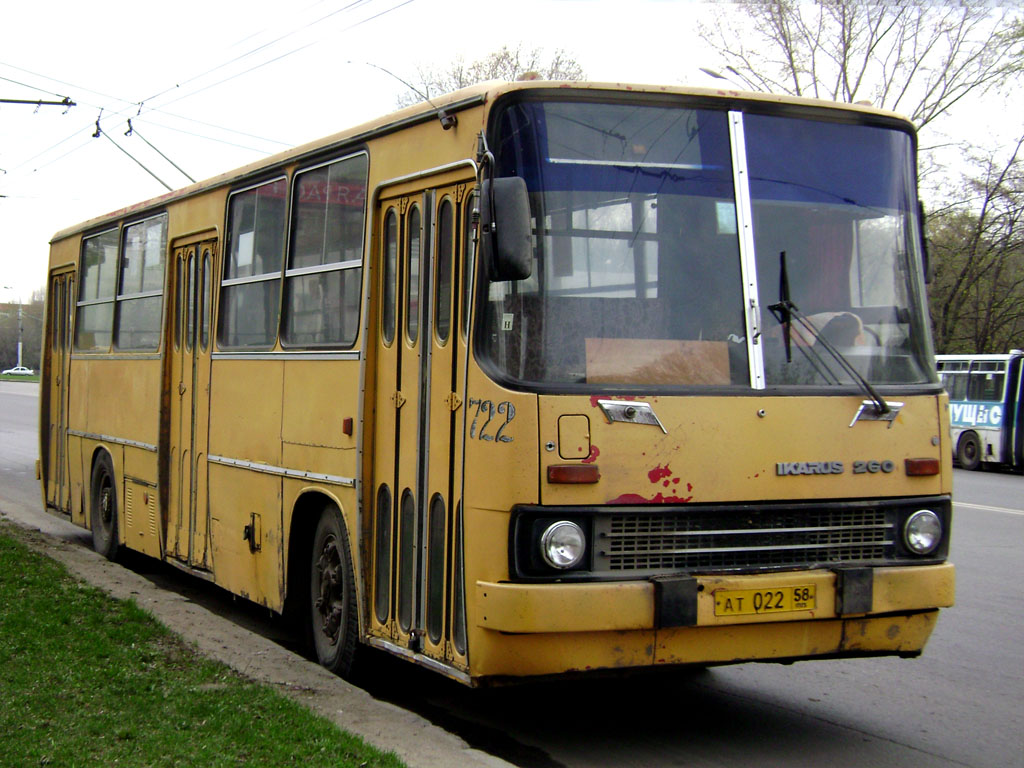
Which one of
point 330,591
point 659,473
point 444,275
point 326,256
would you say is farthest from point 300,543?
point 659,473

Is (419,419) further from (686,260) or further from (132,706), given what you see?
(132,706)

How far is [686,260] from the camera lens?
18.9 ft

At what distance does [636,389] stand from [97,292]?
336 inches

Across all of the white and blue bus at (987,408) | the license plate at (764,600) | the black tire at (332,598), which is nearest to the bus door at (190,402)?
the black tire at (332,598)

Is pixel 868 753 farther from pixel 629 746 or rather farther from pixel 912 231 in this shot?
pixel 912 231

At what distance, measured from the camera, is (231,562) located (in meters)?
8.84

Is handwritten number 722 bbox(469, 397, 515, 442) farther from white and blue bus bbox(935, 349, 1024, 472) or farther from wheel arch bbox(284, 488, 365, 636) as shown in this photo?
white and blue bus bbox(935, 349, 1024, 472)

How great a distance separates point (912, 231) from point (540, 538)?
97.6 inches

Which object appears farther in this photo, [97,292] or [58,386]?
[58,386]

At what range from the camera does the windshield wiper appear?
19.0 ft

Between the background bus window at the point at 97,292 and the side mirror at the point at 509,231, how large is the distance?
7562mm

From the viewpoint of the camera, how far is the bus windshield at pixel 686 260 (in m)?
5.57

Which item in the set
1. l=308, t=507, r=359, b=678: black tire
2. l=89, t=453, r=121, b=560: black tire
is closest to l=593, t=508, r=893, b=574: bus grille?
l=308, t=507, r=359, b=678: black tire

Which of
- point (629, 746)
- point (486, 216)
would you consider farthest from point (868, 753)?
point (486, 216)
